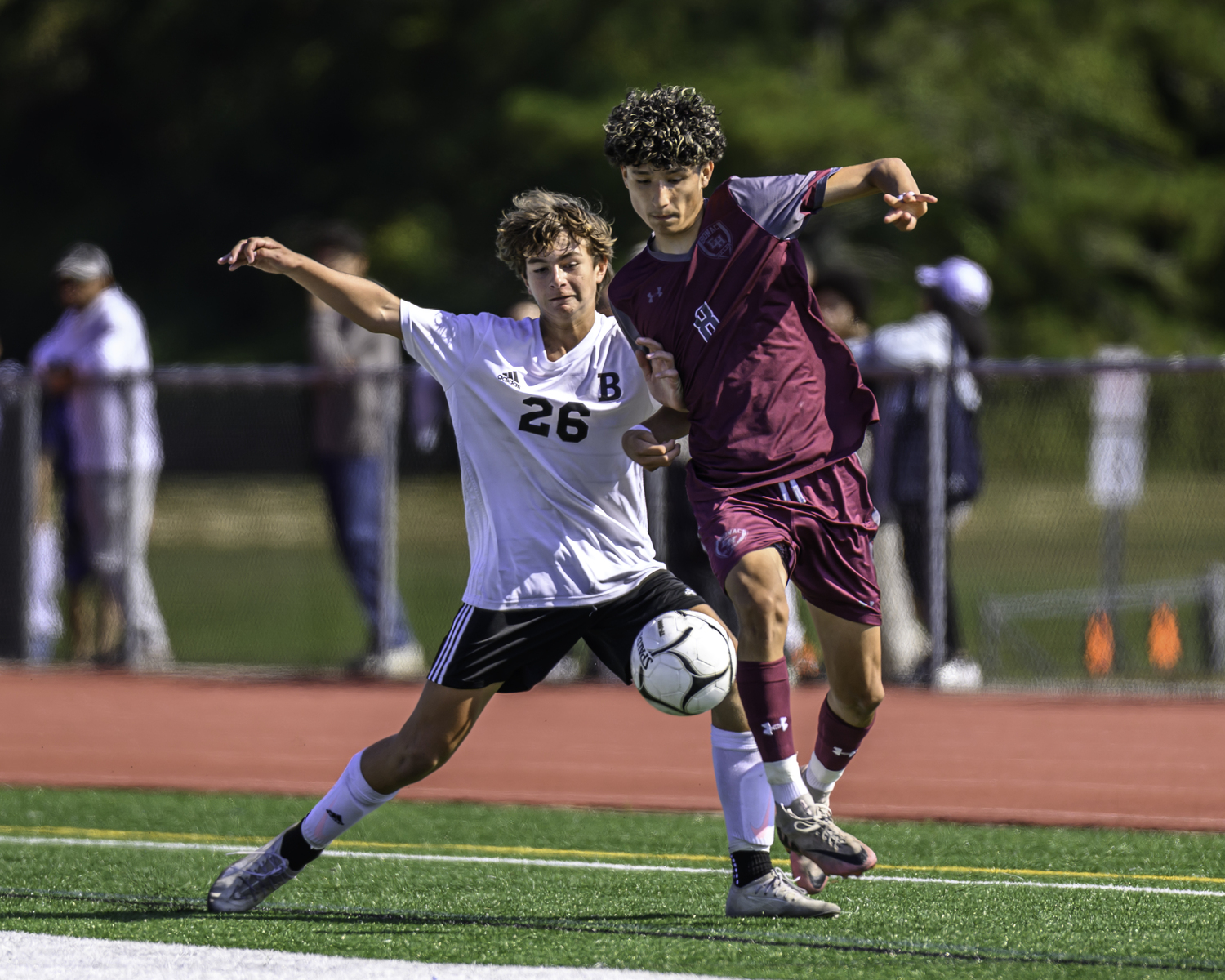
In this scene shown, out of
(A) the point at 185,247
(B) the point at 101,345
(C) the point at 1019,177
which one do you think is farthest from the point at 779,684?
(A) the point at 185,247

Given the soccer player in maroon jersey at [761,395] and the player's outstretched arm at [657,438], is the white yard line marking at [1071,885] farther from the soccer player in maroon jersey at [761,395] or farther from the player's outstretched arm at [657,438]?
the player's outstretched arm at [657,438]

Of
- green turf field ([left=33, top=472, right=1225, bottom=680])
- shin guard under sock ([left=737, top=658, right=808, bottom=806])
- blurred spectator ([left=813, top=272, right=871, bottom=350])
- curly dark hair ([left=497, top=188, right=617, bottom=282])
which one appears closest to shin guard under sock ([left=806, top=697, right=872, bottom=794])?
shin guard under sock ([left=737, top=658, right=808, bottom=806])

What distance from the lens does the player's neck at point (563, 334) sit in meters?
5.39

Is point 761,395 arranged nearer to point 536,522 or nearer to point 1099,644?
point 536,522

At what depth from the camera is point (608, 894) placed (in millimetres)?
5594

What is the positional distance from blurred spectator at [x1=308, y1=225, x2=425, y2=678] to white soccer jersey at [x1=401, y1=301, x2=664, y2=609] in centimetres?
671

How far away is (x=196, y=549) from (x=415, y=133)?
20.4 m

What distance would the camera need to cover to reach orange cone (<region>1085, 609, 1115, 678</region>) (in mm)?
11281

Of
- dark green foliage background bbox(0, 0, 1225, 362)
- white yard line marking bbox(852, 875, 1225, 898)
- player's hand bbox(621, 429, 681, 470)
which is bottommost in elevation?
white yard line marking bbox(852, 875, 1225, 898)

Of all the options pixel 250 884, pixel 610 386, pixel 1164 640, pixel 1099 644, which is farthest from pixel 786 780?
pixel 1164 640

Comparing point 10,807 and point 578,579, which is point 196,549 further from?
point 578,579

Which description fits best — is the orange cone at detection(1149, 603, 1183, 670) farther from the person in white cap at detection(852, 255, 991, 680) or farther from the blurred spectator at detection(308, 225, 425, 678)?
the blurred spectator at detection(308, 225, 425, 678)

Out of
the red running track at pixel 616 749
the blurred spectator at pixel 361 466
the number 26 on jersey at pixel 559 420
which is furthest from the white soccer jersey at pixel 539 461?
the blurred spectator at pixel 361 466

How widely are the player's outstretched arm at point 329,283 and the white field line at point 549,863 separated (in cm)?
193
